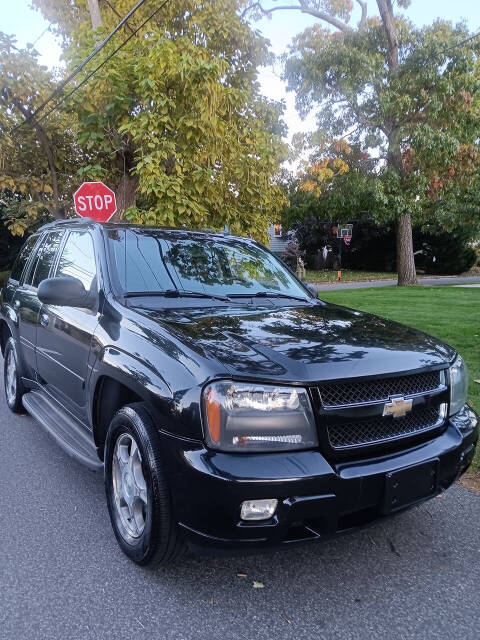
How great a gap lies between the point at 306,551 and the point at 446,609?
73cm

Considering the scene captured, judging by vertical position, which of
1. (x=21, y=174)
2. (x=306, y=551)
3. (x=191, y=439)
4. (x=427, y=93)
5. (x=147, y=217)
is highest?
(x=427, y=93)

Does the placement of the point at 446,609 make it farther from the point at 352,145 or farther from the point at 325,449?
the point at 352,145

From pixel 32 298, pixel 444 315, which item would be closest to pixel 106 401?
pixel 32 298

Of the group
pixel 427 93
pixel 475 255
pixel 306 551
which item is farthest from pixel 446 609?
pixel 475 255

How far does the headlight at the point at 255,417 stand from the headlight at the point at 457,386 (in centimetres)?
100

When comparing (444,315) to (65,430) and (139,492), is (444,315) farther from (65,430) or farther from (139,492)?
(139,492)

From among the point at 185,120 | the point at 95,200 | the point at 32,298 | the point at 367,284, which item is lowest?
the point at 367,284

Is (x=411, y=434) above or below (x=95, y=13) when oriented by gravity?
below

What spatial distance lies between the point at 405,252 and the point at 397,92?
7.08 m

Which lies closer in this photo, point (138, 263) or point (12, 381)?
point (138, 263)

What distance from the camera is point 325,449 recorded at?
225 cm

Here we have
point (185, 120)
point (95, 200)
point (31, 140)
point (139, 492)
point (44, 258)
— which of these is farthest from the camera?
point (31, 140)

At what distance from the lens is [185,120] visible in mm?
9078

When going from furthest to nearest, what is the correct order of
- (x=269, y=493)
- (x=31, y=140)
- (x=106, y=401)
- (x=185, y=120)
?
1. (x=31, y=140)
2. (x=185, y=120)
3. (x=106, y=401)
4. (x=269, y=493)
